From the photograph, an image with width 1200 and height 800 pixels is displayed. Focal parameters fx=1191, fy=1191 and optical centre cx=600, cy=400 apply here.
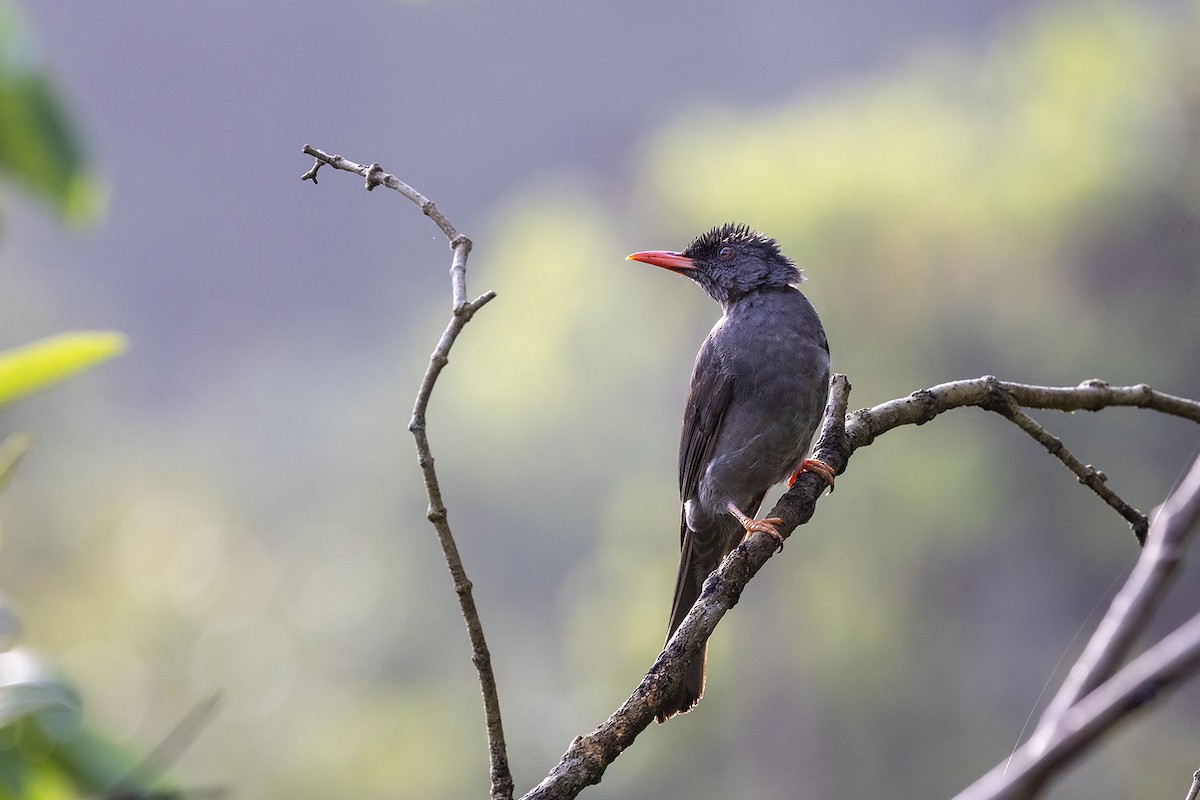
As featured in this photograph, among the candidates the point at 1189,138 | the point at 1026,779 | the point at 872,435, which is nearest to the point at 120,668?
the point at 1189,138

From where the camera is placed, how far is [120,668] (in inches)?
840

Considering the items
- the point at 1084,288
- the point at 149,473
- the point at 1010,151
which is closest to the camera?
the point at 1084,288

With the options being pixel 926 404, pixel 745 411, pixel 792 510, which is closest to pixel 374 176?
pixel 792 510

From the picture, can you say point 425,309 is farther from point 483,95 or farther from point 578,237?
point 578,237

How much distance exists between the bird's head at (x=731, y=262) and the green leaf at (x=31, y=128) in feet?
8.31

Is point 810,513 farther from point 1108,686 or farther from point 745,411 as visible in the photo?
point 1108,686

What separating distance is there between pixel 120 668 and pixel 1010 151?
17478 millimetres

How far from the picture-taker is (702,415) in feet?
11.5

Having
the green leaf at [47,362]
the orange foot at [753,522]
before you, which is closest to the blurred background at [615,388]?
the green leaf at [47,362]

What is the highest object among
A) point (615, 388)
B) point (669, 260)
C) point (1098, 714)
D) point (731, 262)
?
point (615, 388)

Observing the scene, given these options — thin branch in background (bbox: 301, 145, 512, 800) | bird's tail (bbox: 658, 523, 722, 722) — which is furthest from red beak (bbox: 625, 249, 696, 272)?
thin branch in background (bbox: 301, 145, 512, 800)

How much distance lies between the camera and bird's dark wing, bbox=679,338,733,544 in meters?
3.45

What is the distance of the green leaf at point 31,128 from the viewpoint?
1.14m

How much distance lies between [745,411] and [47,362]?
7.25 feet
